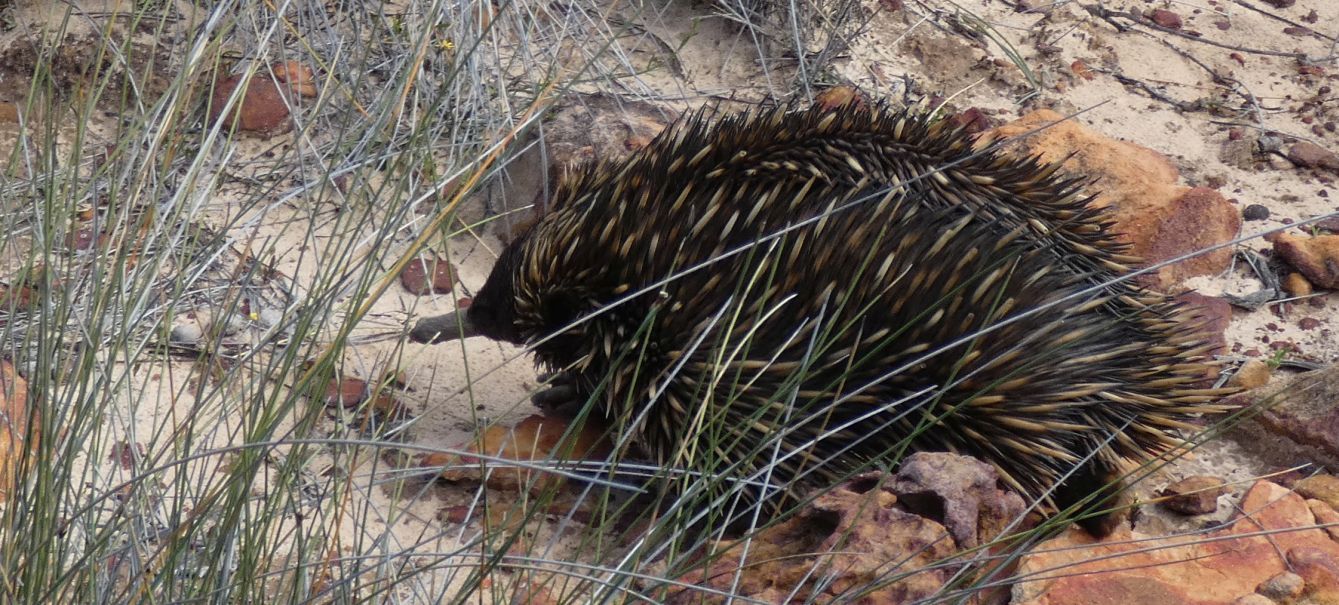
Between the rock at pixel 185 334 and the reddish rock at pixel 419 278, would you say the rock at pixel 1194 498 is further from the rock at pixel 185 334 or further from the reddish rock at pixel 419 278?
the rock at pixel 185 334

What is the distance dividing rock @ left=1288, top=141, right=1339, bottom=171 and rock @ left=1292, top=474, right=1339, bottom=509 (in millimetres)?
1306

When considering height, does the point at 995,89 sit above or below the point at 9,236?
below

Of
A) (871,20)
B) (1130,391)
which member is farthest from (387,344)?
(871,20)

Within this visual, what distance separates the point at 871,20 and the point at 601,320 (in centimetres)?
185

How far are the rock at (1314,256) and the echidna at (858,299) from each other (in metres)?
0.81

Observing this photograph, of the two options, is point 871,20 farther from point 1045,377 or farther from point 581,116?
point 1045,377

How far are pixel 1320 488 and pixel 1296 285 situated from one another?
0.78 meters

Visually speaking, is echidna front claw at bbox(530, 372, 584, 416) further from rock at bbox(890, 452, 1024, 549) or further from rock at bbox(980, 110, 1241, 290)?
rock at bbox(980, 110, 1241, 290)

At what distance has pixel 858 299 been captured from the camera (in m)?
1.92

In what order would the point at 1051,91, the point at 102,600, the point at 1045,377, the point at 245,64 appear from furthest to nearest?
the point at 1051,91 → the point at 245,64 → the point at 1045,377 → the point at 102,600

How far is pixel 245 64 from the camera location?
2732 mm

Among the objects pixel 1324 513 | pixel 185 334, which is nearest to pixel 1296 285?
pixel 1324 513

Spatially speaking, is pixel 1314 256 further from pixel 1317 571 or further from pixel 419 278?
pixel 419 278

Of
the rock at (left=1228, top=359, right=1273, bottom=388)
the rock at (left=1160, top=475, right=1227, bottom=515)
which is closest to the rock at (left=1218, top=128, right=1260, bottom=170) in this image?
the rock at (left=1228, top=359, right=1273, bottom=388)
